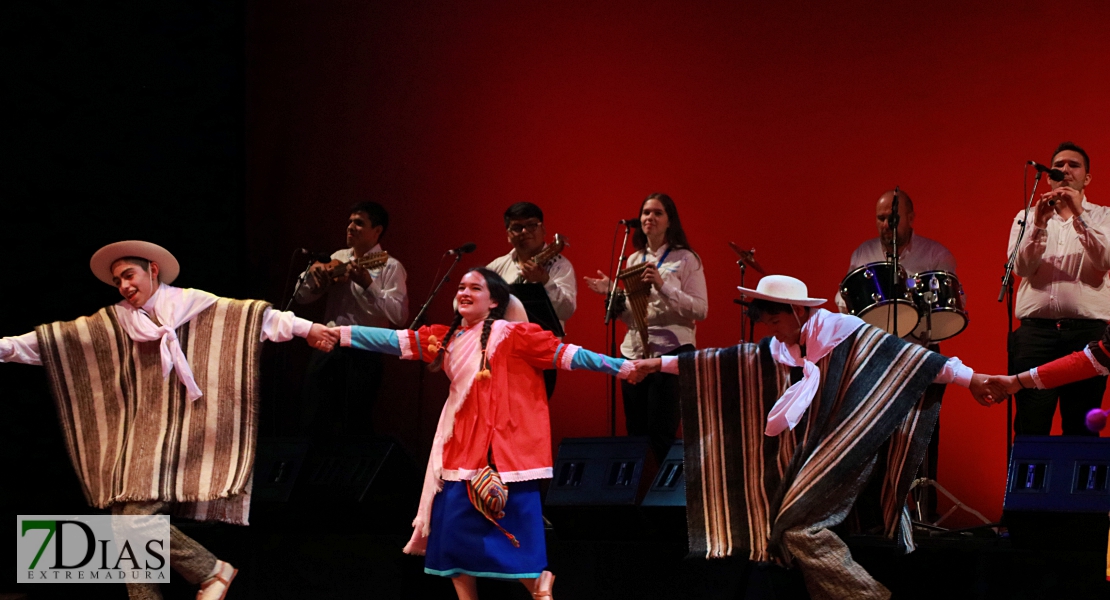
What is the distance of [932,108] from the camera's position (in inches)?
304

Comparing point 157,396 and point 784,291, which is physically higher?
point 784,291

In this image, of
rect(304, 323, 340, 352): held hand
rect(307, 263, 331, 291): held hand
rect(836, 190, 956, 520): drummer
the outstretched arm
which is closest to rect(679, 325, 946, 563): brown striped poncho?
rect(836, 190, 956, 520): drummer

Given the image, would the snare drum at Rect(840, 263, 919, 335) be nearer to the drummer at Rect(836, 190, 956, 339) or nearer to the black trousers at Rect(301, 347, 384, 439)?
the drummer at Rect(836, 190, 956, 339)

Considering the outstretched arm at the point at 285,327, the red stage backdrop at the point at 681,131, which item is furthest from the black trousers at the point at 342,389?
the red stage backdrop at the point at 681,131

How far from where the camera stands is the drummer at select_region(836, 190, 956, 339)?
6.61 meters

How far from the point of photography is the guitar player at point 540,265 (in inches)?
273

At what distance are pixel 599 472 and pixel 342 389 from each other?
2.02m

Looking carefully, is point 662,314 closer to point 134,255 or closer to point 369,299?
point 369,299

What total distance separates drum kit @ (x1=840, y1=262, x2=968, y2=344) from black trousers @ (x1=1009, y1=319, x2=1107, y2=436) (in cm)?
36

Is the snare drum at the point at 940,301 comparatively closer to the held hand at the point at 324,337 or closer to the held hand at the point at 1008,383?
the held hand at the point at 1008,383

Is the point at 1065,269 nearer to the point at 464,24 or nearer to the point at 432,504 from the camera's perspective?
the point at 432,504

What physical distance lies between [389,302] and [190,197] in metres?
1.86

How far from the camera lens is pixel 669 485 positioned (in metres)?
6.05

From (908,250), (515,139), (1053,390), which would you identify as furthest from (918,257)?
(515,139)
